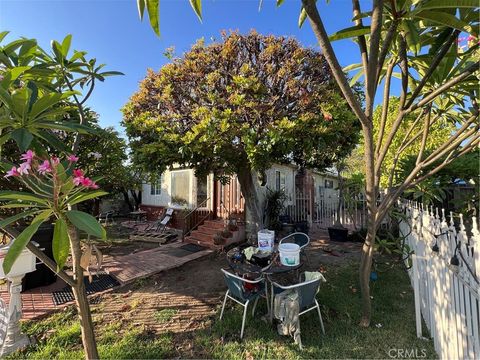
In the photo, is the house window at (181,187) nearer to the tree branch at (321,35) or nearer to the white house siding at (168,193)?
the white house siding at (168,193)

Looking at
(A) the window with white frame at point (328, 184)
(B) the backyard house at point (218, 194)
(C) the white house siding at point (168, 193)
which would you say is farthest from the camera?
(A) the window with white frame at point (328, 184)

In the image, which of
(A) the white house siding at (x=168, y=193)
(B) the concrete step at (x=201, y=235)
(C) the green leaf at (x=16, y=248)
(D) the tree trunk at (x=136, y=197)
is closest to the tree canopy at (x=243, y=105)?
(B) the concrete step at (x=201, y=235)

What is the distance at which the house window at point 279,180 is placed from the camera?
42.0 ft

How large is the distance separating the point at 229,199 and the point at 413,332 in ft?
25.9

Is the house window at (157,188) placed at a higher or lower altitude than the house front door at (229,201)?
higher

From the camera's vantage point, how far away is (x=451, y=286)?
2.46 meters

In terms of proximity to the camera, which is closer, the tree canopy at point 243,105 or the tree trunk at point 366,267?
the tree trunk at point 366,267

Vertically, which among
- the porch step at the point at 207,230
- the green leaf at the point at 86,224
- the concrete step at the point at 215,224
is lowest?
the porch step at the point at 207,230

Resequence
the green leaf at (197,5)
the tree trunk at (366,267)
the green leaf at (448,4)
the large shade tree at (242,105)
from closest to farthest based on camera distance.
Answer: the green leaf at (448,4), the green leaf at (197,5), the tree trunk at (366,267), the large shade tree at (242,105)

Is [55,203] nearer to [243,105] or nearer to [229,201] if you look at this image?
[243,105]

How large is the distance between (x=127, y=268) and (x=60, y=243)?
5.13 meters

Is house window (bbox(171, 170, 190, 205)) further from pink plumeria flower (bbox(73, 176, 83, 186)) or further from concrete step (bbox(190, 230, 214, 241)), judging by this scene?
pink plumeria flower (bbox(73, 176, 83, 186))

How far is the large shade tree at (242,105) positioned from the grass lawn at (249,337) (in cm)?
338

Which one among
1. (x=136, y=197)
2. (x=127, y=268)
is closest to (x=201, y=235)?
(x=127, y=268)
